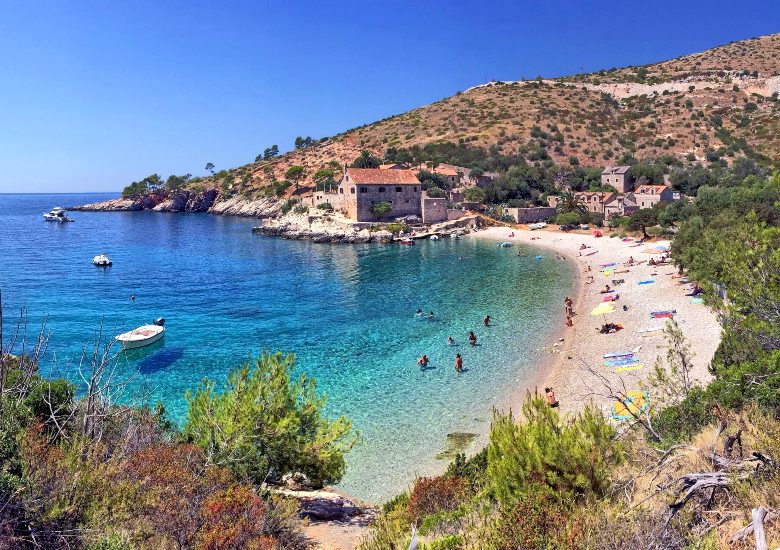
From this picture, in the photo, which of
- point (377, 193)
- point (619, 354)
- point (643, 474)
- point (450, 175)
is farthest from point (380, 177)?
point (643, 474)

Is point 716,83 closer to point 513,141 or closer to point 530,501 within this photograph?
point 513,141

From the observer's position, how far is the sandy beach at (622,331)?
2152 cm

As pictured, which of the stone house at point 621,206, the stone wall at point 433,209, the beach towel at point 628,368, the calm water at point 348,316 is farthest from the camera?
the stone wall at point 433,209

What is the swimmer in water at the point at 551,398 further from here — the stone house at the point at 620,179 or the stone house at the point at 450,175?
the stone house at the point at 450,175

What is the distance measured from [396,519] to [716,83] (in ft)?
470

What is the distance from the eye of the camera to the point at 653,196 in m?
69.3

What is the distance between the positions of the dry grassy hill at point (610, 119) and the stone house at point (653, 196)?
26.8m

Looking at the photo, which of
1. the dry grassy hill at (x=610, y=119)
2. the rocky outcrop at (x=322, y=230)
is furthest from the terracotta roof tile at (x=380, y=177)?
the dry grassy hill at (x=610, y=119)

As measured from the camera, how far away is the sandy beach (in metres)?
21.5

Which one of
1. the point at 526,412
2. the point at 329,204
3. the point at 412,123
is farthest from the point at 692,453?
the point at 412,123

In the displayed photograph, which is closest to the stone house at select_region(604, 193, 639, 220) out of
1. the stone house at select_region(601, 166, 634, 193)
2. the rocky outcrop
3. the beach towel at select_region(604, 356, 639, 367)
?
the stone house at select_region(601, 166, 634, 193)

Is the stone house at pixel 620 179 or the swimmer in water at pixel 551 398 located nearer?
the swimmer in water at pixel 551 398

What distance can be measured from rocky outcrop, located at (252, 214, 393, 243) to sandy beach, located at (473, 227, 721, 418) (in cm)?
3161

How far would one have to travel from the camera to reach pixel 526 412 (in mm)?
9891
